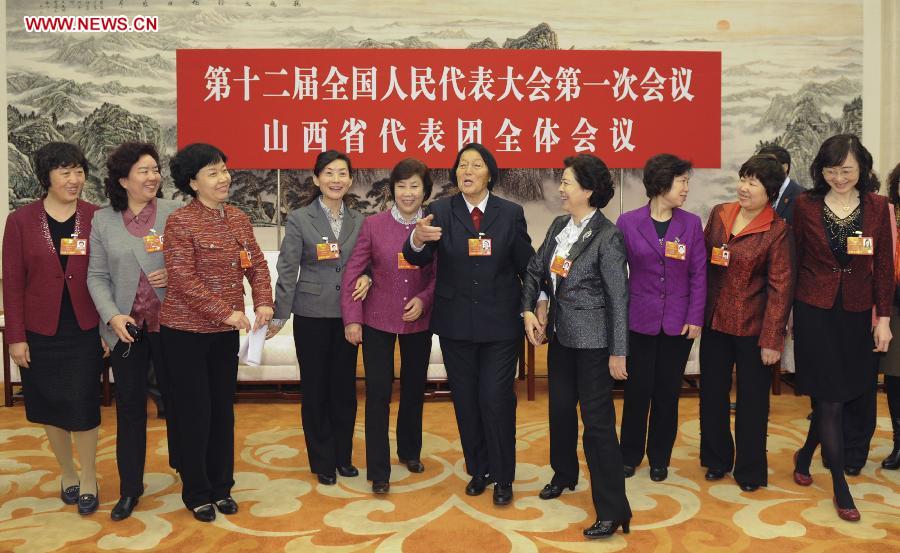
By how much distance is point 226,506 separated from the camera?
3.27 m

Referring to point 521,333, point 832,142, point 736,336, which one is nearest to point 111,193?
point 521,333

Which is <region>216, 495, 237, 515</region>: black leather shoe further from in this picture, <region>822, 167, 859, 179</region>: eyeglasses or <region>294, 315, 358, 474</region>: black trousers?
<region>822, 167, 859, 179</region>: eyeglasses

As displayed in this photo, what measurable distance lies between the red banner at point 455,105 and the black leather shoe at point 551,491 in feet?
11.4

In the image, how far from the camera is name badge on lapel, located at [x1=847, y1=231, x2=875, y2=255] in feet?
10.4

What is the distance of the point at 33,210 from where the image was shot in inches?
127

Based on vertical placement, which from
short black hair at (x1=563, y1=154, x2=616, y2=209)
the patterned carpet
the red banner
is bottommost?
the patterned carpet

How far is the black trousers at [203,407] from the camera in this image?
3053 mm

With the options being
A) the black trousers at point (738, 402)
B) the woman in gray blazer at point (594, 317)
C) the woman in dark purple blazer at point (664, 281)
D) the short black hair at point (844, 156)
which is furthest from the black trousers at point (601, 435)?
the short black hair at point (844, 156)

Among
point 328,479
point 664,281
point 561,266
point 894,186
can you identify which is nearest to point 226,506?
point 328,479

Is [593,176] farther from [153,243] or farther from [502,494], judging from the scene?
[153,243]

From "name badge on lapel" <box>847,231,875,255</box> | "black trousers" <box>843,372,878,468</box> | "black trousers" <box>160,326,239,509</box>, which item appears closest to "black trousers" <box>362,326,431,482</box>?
"black trousers" <box>160,326,239,509</box>

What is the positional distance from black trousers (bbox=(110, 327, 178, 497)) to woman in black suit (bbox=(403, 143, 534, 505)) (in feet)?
3.75

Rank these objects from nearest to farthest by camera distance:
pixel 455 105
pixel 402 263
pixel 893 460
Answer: pixel 402 263 < pixel 893 460 < pixel 455 105

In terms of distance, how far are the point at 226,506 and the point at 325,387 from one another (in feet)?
2.26
